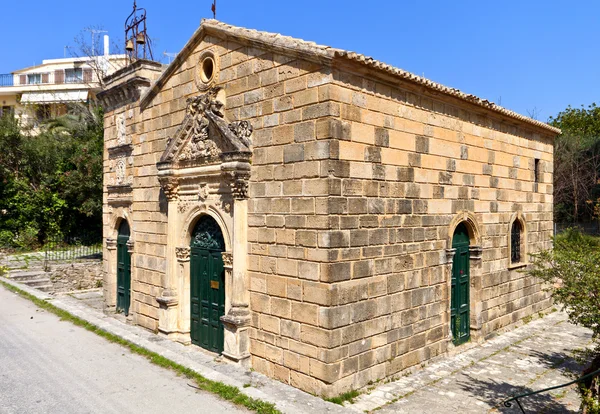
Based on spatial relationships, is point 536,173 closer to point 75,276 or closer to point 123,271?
point 123,271

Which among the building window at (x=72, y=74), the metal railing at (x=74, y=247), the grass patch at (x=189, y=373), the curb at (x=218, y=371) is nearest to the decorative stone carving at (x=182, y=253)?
the curb at (x=218, y=371)

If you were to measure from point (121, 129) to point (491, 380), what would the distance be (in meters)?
9.28

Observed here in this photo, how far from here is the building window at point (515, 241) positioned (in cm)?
1035

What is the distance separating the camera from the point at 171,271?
8.55 m

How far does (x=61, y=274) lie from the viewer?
15.4 m

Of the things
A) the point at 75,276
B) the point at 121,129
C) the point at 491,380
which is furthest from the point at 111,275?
the point at 491,380

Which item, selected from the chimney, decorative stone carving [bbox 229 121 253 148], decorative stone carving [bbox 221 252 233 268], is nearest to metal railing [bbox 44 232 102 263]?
decorative stone carving [bbox 221 252 233 268]

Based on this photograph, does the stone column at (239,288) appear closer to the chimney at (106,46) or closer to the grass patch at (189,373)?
the grass patch at (189,373)

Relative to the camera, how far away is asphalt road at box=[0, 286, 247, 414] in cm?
565

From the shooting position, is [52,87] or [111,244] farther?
[52,87]

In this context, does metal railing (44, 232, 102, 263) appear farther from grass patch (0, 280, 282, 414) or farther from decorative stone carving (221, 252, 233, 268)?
decorative stone carving (221, 252, 233, 268)

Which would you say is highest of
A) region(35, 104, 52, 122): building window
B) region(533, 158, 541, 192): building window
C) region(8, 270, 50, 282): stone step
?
region(35, 104, 52, 122): building window

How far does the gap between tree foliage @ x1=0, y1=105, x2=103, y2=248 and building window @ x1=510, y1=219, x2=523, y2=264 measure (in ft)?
57.7

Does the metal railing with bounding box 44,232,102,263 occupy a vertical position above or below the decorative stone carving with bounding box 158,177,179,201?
below
